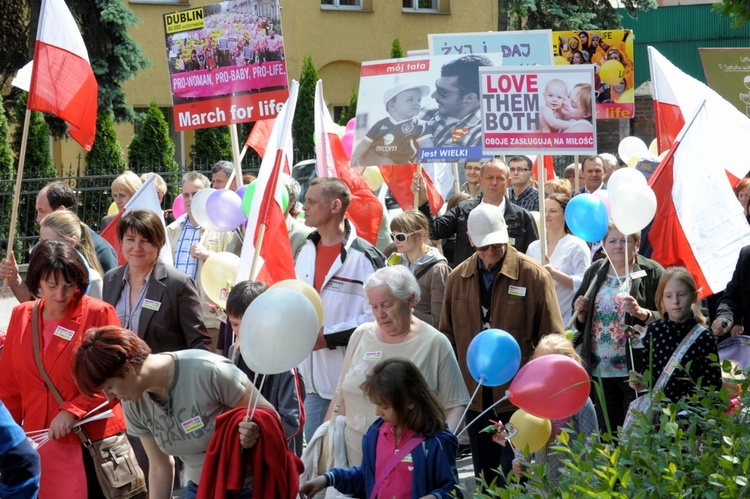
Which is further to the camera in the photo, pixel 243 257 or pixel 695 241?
pixel 695 241

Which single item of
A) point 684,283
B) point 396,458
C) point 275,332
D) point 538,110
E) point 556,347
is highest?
point 538,110

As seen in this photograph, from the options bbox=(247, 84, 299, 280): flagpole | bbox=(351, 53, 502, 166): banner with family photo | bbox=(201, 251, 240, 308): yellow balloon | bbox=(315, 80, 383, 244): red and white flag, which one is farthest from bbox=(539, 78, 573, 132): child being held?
bbox=(201, 251, 240, 308): yellow balloon

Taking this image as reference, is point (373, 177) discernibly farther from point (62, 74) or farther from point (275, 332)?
point (275, 332)

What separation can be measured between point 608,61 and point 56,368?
9289 mm

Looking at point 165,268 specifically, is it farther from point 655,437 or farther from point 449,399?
point 655,437

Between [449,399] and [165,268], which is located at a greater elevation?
[165,268]

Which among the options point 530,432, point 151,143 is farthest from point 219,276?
point 151,143

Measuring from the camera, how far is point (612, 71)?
12953 millimetres

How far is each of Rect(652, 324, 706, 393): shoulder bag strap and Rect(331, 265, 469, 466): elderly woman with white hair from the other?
3.56 feet

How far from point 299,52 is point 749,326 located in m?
A: 20.0

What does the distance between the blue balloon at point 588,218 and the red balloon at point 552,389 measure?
223 cm

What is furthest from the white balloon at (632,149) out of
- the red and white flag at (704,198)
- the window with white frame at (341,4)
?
the window with white frame at (341,4)

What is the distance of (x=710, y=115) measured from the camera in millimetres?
7574

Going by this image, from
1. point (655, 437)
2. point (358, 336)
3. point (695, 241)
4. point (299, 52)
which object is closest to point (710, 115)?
point (695, 241)
